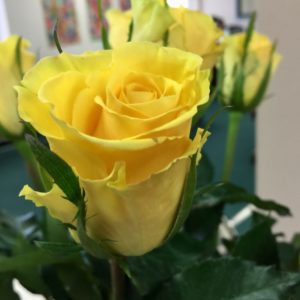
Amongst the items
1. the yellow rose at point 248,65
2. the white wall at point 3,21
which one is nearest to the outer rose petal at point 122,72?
the yellow rose at point 248,65

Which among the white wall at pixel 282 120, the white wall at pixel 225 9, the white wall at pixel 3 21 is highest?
the white wall at pixel 282 120

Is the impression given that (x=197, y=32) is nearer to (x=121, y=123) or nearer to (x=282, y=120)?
(x=121, y=123)

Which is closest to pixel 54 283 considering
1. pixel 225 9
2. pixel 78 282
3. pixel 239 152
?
pixel 78 282

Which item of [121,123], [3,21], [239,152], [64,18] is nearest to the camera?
[121,123]

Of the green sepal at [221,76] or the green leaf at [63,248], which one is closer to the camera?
the green leaf at [63,248]

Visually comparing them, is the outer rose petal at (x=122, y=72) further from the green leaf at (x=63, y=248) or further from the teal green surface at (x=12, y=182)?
the teal green surface at (x=12, y=182)

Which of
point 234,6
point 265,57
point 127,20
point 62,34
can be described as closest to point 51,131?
point 127,20

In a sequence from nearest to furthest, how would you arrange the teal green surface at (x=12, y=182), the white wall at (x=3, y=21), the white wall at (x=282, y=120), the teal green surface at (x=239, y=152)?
the white wall at (x=282, y=120) → the teal green surface at (x=12, y=182) → the teal green surface at (x=239, y=152) → the white wall at (x=3, y=21)

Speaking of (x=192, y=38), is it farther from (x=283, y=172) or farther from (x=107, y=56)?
(x=283, y=172)

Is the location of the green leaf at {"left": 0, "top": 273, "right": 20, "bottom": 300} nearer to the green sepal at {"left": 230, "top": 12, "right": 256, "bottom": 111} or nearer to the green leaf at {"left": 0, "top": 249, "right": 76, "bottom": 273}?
the green leaf at {"left": 0, "top": 249, "right": 76, "bottom": 273}
